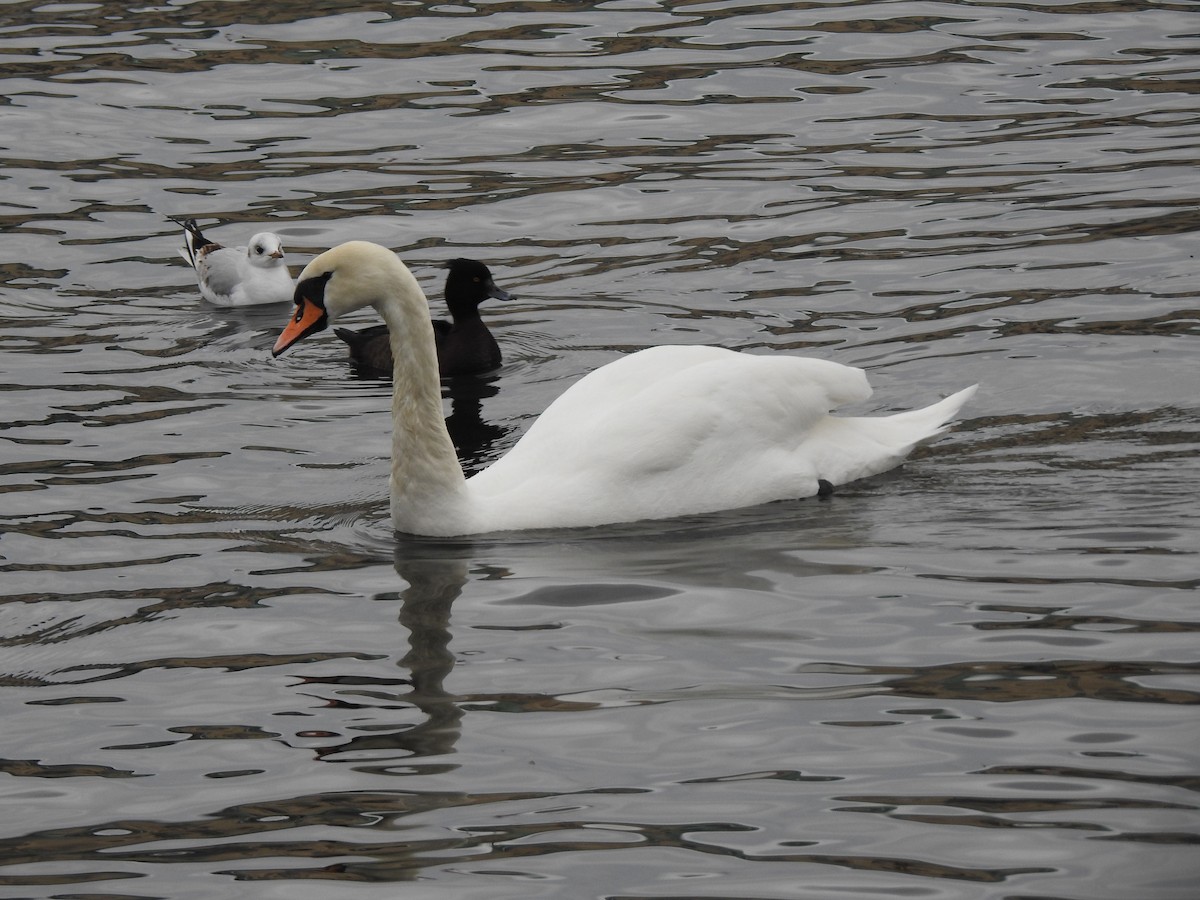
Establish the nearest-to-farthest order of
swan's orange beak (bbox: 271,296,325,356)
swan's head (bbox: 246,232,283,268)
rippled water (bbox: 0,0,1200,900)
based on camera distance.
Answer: rippled water (bbox: 0,0,1200,900) < swan's orange beak (bbox: 271,296,325,356) < swan's head (bbox: 246,232,283,268)

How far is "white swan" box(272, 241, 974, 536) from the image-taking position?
8.29m

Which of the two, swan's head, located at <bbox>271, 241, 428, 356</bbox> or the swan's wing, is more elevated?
swan's head, located at <bbox>271, 241, 428, 356</bbox>

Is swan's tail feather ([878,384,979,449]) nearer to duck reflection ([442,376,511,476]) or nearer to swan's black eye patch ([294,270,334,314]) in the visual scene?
duck reflection ([442,376,511,476])

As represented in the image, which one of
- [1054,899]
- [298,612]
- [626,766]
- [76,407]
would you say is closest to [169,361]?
[76,407]

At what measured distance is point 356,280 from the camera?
8344mm

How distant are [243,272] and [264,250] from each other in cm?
24

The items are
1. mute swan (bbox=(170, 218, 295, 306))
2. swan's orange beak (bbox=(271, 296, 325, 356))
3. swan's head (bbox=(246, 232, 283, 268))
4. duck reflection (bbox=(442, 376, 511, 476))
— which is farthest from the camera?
swan's head (bbox=(246, 232, 283, 268))

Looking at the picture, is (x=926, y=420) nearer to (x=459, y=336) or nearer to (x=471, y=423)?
(x=471, y=423)

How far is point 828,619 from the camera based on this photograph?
696 centimetres

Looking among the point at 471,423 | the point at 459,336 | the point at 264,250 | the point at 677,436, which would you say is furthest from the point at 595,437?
the point at 264,250

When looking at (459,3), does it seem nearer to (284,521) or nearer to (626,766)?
(284,521)

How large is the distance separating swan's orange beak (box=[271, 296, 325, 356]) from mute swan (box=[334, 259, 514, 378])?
298 cm

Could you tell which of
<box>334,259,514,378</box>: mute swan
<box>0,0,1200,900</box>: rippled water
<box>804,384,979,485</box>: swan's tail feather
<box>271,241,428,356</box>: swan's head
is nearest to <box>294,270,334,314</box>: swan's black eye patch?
<box>271,241,428,356</box>: swan's head

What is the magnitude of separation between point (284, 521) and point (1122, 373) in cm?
416
